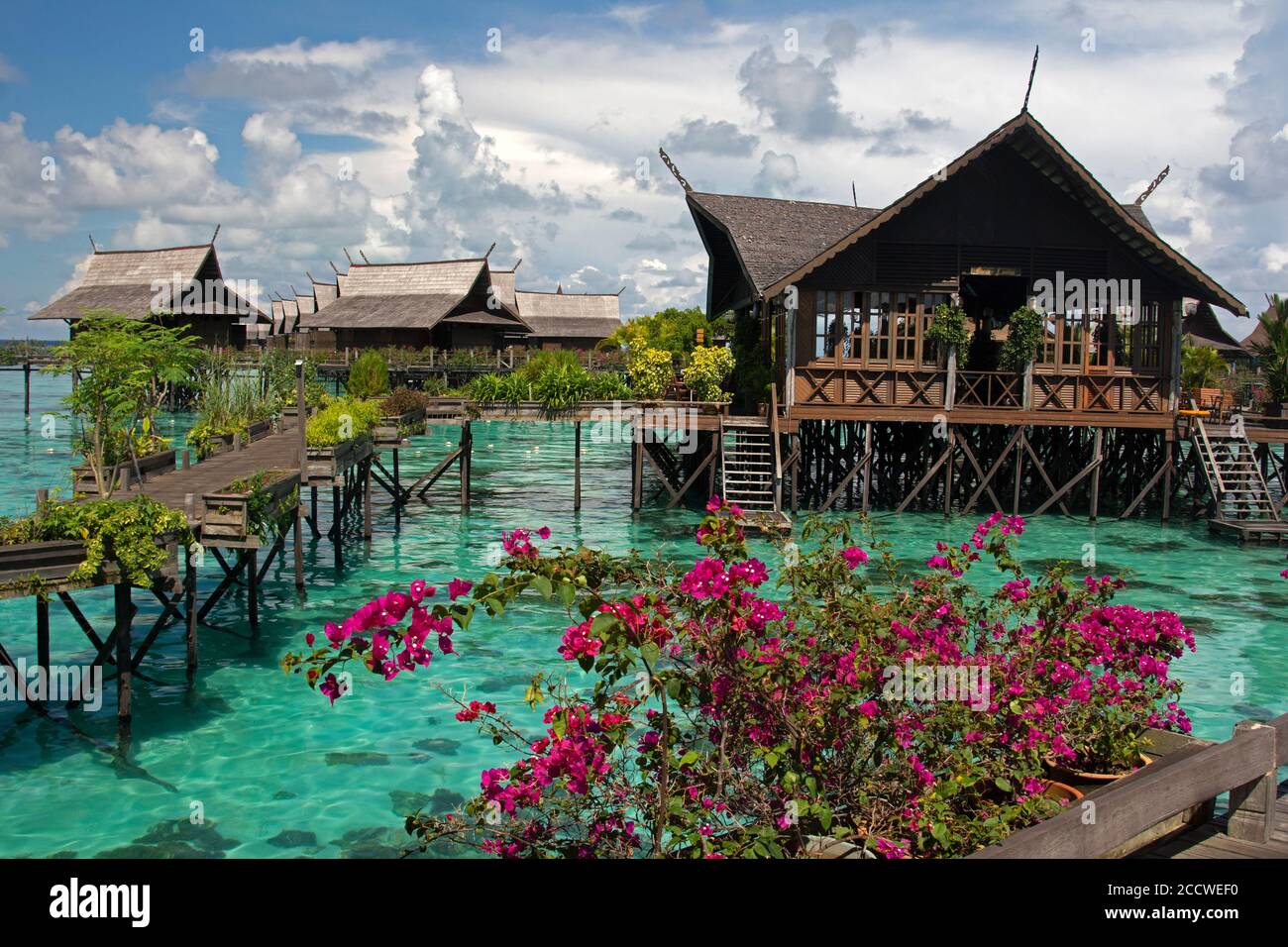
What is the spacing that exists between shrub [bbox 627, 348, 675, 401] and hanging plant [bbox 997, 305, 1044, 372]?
7.31 meters

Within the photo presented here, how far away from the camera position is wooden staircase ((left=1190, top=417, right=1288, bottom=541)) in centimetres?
2423

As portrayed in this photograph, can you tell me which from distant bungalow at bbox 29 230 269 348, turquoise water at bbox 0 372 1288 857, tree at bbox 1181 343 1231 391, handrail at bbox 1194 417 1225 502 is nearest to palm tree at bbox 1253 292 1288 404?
tree at bbox 1181 343 1231 391

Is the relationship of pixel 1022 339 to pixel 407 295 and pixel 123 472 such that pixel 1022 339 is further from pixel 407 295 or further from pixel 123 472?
pixel 407 295

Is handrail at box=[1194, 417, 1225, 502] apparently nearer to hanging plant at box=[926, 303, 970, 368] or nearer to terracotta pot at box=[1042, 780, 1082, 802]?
hanging plant at box=[926, 303, 970, 368]

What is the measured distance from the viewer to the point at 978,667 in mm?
5859

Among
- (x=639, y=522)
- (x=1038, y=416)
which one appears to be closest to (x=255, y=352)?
(x=639, y=522)

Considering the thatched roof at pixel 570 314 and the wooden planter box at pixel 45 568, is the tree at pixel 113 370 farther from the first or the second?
the thatched roof at pixel 570 314

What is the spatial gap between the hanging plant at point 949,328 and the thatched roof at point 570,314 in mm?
51810

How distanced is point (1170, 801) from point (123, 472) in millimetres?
12005

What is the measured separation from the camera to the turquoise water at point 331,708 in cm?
940

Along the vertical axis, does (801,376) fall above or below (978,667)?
above
